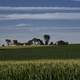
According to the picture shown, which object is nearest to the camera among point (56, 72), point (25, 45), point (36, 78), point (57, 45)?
point (36, 78)

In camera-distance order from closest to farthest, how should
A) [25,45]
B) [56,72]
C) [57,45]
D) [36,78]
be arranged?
[36,78], [56,72], [57,45], [25,45]

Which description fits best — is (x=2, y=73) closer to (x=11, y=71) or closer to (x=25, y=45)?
(x=11, y=71)

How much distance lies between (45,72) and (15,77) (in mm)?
1666

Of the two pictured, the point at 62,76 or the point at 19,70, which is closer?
the point at 62,76

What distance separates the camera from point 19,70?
72.0ft

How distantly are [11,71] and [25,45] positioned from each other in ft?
281

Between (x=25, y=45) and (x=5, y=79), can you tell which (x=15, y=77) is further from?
(x=25, y=45)

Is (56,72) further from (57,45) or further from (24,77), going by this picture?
(57,45)

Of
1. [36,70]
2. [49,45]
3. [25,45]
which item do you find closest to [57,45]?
[49,45]

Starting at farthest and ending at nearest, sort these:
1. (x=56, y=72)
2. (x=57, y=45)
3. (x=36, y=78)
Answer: (x=57, y=45) < (x=56, y=72) < (x=36, y=78)

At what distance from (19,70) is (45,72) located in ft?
5.36

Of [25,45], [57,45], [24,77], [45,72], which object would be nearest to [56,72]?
[45,72]

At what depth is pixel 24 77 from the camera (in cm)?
2033

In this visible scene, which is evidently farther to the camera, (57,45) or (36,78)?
(57,45)
